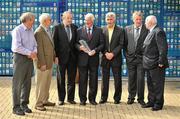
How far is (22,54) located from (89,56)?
1556mm

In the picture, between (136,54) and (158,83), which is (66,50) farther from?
(158,83)

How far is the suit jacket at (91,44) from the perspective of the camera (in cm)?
897

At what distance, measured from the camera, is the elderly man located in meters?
7.92

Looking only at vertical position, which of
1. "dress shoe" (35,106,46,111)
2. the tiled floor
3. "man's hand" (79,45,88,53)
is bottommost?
the tiled floor

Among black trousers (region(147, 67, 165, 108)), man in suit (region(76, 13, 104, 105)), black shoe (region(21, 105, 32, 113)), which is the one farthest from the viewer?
man in suit (region(76, 13, 104, 105))

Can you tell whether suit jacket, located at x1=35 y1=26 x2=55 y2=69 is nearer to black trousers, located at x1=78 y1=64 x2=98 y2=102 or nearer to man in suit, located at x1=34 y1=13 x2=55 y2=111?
man in suit, located at x1=34 y1=13 x2=55 y2=111

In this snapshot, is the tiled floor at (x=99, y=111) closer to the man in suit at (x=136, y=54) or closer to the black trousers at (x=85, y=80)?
the black trousers at (x=85, y=80)

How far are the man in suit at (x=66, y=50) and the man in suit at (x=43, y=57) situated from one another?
319 millimetres

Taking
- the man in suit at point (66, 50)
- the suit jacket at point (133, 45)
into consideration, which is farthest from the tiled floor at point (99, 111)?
the suit jacket at point (133, 45)

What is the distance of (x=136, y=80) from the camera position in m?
9.16

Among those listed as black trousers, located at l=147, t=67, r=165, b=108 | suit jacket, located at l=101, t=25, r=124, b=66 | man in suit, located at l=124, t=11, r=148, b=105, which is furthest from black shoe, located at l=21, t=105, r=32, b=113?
black trousers, located at l=147, t=67, r=165, b=108

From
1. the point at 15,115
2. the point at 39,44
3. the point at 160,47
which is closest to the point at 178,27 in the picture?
the point at 160,47

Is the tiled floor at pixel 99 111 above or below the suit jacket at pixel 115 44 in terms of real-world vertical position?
below

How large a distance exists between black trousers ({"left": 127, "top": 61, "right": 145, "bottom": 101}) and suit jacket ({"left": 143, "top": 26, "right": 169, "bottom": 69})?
34 cm
